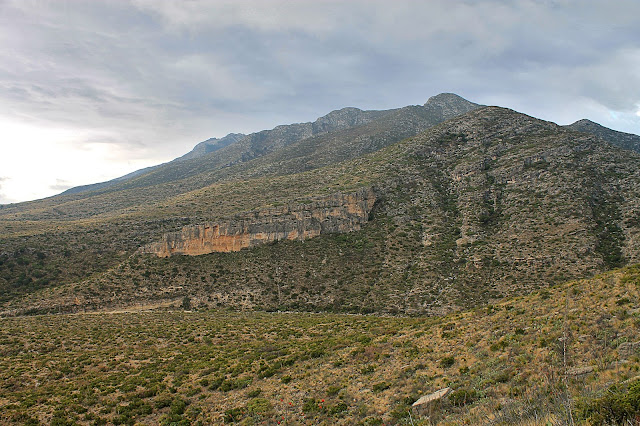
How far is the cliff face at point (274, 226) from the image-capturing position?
50219 millimetres

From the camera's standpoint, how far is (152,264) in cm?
4681

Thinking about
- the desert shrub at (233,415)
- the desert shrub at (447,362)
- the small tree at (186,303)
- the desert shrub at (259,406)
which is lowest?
the small tree at (186,303)

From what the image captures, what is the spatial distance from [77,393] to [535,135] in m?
69.1

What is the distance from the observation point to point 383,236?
48812 mm

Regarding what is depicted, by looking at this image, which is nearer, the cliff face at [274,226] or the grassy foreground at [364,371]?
the grassy foreground at [364,371]

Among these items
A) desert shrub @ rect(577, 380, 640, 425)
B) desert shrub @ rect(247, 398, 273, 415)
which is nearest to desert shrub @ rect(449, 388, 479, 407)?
desert shrub @ rect(577, 380, 640, 425)

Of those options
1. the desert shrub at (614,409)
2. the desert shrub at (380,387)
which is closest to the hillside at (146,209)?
the desert shrub at (380,387)

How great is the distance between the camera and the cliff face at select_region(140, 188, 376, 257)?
50.2 meters

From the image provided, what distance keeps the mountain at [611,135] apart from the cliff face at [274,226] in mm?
67580

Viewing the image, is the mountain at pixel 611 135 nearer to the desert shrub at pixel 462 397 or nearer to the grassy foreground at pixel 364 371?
the grassy foreground at pixel 364 371

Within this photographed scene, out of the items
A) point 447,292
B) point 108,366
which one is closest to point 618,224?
point 447,292

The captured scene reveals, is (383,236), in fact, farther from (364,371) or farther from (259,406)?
(259,406)

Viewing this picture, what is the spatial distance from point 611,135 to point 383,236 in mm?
77856

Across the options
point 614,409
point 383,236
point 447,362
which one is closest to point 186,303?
point 383,236
